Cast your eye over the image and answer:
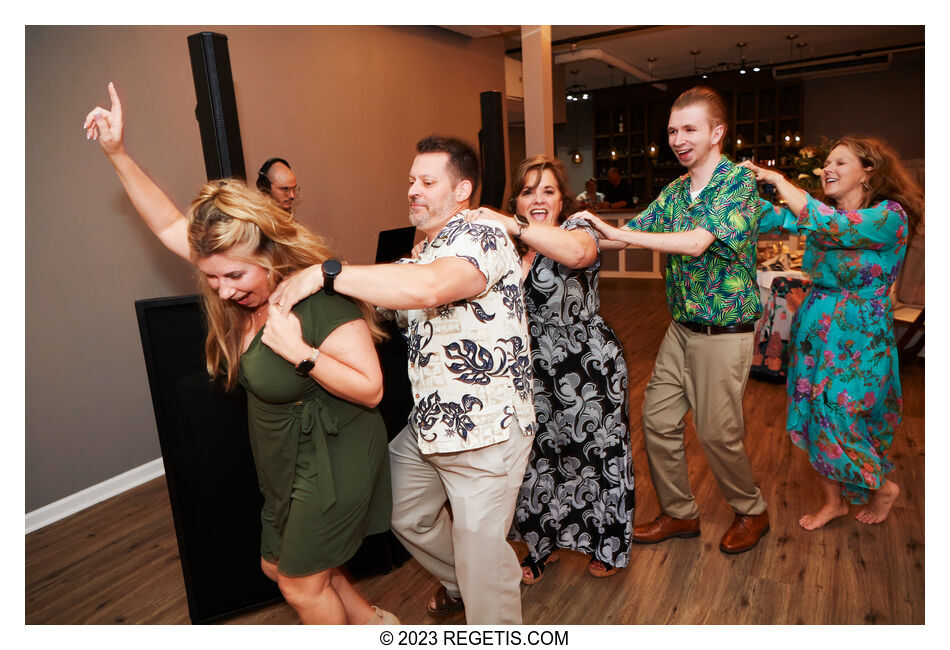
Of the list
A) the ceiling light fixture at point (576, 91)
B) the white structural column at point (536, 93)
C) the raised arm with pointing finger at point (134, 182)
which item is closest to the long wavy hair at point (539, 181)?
the raised arm with pointing finger at point (134, 182)

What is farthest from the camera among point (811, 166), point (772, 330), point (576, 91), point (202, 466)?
point (576, 91)

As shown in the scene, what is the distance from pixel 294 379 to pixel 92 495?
2202mm

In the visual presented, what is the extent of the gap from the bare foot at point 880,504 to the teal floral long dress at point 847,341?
0.33 feet

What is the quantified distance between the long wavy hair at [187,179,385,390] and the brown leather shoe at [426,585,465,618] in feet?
3.23

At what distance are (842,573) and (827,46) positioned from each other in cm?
877

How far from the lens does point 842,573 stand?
7.39ft

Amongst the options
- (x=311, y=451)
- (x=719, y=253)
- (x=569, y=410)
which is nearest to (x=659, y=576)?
(x=569, y=410)

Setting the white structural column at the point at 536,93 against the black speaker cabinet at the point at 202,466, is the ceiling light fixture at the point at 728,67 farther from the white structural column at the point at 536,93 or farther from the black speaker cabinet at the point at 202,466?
the black speaker cabinet at the point at 202,466

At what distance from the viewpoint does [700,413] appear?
2.32 metres

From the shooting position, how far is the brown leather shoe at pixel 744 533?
240 centimetres

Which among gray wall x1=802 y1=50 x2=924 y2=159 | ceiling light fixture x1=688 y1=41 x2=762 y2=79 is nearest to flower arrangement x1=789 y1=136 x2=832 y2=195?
ceiling light fixture x1=688 y1=41 x2=762 y2=79

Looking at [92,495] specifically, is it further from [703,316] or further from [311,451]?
[703,316]
